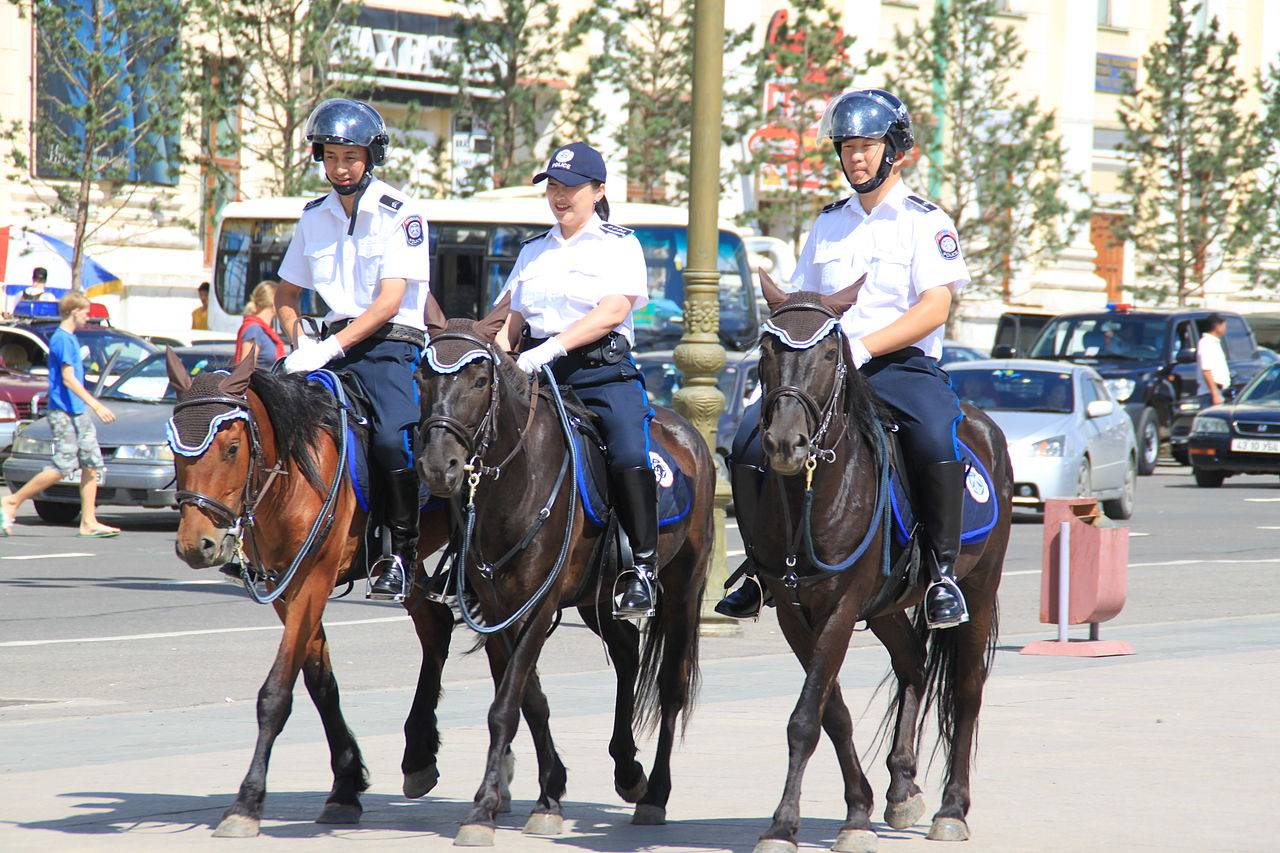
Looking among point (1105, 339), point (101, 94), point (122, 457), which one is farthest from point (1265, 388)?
point (101, 94)

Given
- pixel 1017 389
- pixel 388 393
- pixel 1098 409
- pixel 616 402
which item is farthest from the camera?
pixel 1017 389

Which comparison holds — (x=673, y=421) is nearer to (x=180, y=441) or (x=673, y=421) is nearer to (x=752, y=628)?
(x=180, y=441)

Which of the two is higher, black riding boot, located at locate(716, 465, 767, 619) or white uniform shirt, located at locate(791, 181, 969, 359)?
white uniform shirt, located at locate(791, 181, 969, 359)

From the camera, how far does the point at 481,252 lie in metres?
31.2

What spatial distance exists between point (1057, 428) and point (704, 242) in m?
9.70

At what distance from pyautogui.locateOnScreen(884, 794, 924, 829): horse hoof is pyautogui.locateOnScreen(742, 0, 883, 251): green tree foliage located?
28877mm

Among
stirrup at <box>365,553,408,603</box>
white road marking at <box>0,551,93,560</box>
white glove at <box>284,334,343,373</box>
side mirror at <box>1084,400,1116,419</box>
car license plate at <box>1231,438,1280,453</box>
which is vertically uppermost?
white glove at <box>284,334,343,373</box>

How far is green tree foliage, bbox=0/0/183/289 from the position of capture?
30.2 m

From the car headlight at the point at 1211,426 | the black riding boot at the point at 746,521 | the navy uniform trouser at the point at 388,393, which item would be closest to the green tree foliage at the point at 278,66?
the car headlight at the point at 1211,426

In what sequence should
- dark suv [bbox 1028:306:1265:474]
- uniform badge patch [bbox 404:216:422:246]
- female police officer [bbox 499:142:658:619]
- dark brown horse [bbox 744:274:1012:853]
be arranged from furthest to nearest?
dark suv [bbox 1028:306:1265:474] → uniform badge patch [bbox 404:216:422:246] → female police officer [bbox 499:142:658:619] → dark brown horse [bbox 744:274:1012:853]

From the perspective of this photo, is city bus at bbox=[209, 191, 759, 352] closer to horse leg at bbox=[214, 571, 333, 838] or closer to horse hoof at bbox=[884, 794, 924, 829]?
horse hoof at bbox=[884, 794, 924, 829]

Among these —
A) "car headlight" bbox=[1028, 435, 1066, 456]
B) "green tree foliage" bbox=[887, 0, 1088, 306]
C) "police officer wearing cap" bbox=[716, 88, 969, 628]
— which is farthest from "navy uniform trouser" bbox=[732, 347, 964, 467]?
"green tree foliage" bbox=[887, 0, 1088, 306]

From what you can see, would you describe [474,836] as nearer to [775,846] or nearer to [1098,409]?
[775,846]

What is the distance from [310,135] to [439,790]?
263 centimetres
